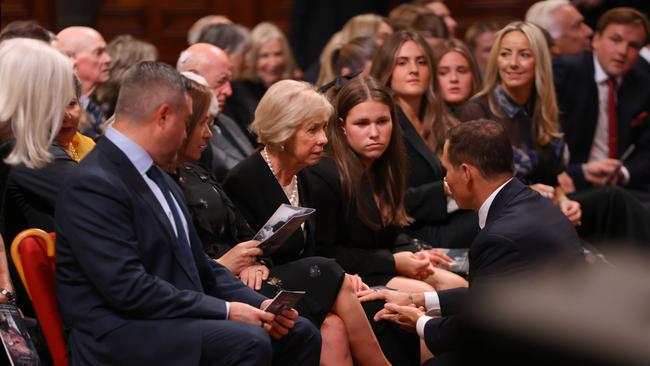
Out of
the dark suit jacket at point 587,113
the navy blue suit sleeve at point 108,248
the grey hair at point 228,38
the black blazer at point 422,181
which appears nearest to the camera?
the navy blue suit sleeve at point 108,248

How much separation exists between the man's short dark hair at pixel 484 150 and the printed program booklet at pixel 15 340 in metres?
1.44

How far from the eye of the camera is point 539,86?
509cm

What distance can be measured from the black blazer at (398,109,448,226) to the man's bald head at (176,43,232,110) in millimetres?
880

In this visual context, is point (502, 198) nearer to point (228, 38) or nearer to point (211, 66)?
point (211, 66)

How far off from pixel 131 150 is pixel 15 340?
2.06ft

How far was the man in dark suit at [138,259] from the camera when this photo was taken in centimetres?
270

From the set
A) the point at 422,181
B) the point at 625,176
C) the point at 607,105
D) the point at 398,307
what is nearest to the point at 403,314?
the point at 398,307

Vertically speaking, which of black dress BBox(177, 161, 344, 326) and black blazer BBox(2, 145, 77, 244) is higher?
black blazer BBox(2, 145, 77, 244)

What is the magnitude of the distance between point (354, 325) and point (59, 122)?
1228 millimetres

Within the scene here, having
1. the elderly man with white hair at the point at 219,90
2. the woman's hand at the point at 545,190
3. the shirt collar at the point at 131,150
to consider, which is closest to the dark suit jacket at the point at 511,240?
the shirt collar at the point at 131,150

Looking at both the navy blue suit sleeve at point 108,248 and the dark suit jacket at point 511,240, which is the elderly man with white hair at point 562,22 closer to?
the dark suit jacket at point 511,240

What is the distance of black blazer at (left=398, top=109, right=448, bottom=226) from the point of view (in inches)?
182

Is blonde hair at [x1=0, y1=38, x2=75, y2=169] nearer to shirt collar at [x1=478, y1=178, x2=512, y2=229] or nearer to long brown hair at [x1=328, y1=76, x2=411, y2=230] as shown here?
long brown hair at [x1=328, y1=76, x2=411, y2=230]

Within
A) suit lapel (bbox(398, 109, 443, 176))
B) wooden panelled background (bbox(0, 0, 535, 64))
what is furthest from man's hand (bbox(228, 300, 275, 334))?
wooden panelled background (bbox(0, 0, 535, 64))
